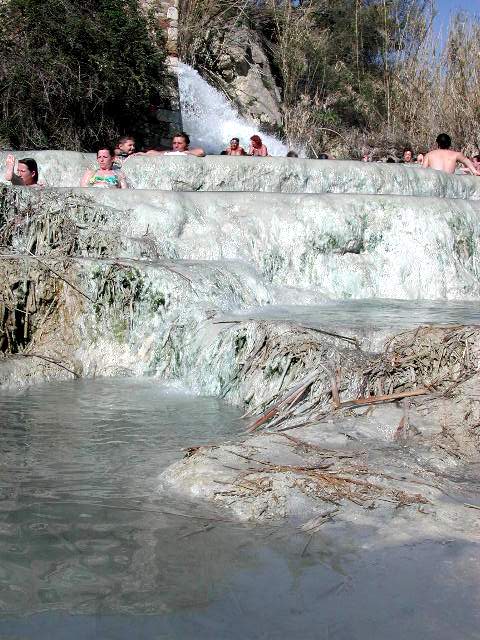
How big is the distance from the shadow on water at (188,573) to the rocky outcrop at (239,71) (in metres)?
15.0

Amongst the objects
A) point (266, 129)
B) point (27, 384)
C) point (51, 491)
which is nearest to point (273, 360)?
point (27, 384)

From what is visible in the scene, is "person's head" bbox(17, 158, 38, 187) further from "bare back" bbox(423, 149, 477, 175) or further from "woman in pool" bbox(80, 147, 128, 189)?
"bare back" bbox(423, 149, 477, 175)

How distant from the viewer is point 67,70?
44.8 ft

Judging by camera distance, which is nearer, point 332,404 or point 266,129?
point 332,404

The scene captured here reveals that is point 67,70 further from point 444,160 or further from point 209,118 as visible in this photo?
point 444,160

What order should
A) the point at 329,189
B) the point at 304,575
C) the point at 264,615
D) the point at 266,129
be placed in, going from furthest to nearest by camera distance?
the point at 266,129 < the point at 329,189 < the point at 304,575 < the point at 264,615

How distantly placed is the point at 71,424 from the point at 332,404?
134 centimetres

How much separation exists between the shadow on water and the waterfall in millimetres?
13658

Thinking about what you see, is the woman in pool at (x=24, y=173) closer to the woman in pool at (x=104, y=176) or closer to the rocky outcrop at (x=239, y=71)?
the woman in pool at (x=104, y=176)

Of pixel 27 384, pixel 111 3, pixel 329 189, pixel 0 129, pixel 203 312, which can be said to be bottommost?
pixel 27 384

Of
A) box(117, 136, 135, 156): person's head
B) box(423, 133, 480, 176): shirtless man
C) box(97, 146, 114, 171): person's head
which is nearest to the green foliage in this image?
box(117, 136, 135, 156): person's head

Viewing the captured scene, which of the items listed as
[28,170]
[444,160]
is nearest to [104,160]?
[28,170]

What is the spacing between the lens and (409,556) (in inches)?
107

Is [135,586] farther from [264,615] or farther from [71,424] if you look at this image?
[71,424]
